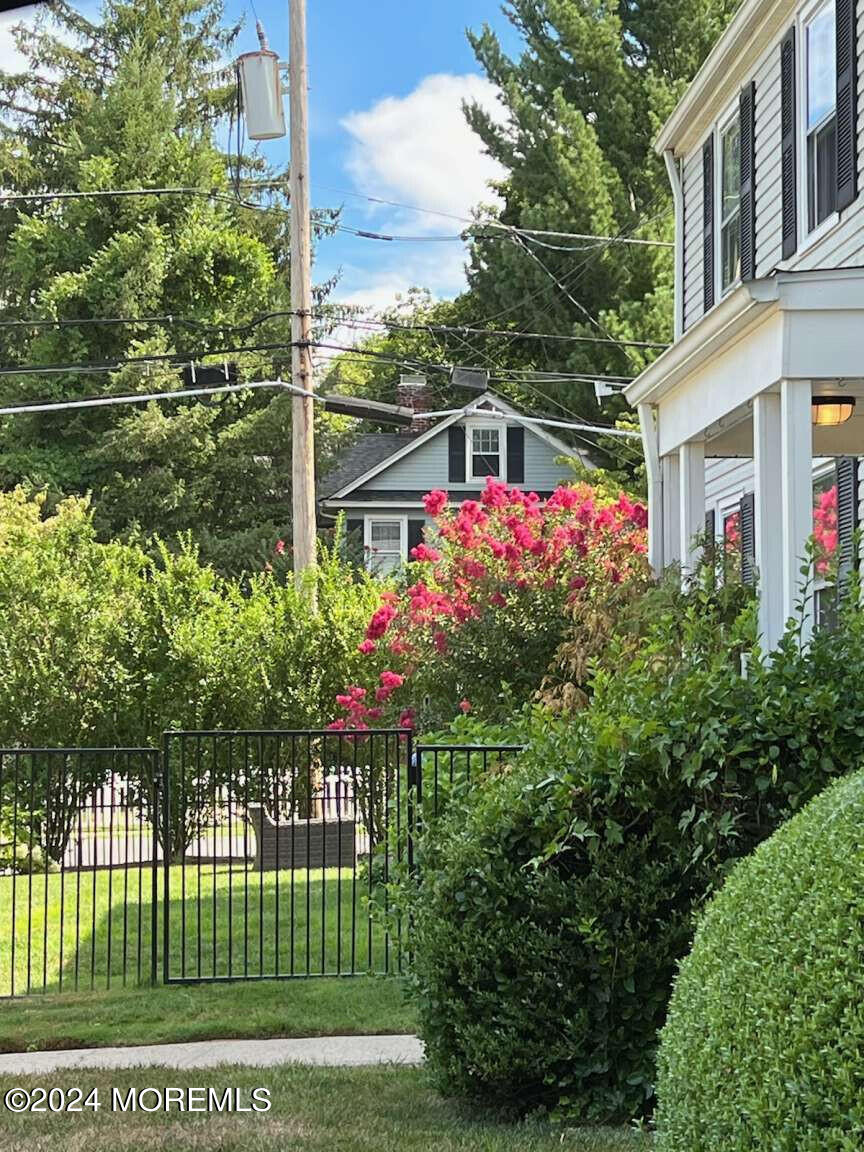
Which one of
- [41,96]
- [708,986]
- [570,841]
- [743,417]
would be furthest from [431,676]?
[41,96]

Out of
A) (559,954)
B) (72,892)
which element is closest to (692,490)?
(559,954)

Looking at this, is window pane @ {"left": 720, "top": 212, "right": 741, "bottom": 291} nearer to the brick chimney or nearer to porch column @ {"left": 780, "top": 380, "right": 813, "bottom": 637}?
porch column @ {"left": 780, "top": 380, "right": 813, "bottom": 637}

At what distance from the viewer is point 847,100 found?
32.3ft

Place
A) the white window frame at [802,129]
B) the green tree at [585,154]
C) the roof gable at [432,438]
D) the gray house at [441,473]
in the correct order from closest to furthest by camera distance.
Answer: the white window frame at [802,129] < the green tree at [585,154] < the roof gable at [432,438] < the gray house at [441,473]

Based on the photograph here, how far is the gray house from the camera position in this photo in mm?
33125

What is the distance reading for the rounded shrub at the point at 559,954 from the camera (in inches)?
184

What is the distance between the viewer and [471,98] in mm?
34750

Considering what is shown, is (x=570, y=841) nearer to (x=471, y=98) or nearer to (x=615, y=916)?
(x=615, y=916)

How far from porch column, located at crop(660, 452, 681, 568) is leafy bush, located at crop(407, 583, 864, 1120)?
5.49 meters

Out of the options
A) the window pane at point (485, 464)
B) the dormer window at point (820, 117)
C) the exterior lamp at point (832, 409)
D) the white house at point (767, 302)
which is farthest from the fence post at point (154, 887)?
the window pane at point (485, 464)

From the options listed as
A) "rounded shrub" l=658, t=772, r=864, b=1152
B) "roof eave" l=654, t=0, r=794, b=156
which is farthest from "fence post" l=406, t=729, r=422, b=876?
"roof eave" l=654, t=0, r=794, b=156

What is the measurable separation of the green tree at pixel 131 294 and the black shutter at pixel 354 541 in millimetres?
1611

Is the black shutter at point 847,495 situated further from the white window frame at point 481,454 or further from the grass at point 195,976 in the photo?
the white window frame at point 481,454

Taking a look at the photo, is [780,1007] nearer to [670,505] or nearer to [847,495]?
[670,505]
